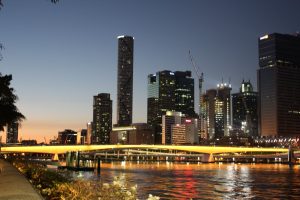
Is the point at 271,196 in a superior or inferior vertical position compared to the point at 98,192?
inferior

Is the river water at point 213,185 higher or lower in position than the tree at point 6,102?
lower

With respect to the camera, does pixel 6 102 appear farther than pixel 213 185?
No

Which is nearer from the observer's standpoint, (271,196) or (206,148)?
(271,196)

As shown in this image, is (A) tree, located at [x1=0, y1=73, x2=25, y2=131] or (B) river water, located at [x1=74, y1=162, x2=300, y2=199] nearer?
(A) tree, located at [x1=0, y1=73, x2=25, y2=131]

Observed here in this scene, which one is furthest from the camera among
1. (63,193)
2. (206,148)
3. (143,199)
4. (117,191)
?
(206,148)

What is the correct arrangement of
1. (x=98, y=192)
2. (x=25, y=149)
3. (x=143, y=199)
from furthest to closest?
(x=25, y=149) → (x=143, y=199) → (x=98, y=192)

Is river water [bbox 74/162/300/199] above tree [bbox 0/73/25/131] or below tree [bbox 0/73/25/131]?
below

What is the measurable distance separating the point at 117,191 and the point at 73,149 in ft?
528

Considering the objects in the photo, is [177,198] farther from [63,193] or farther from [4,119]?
[63,193]

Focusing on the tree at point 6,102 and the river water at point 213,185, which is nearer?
the tree at point 6,102

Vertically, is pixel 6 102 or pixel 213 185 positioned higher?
pixel 6 102

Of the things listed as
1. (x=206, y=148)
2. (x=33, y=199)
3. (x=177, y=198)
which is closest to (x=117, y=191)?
(x=33, y=199)

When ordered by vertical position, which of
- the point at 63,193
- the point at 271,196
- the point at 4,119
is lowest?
the point at 271,196

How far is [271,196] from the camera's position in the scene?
188 ft
